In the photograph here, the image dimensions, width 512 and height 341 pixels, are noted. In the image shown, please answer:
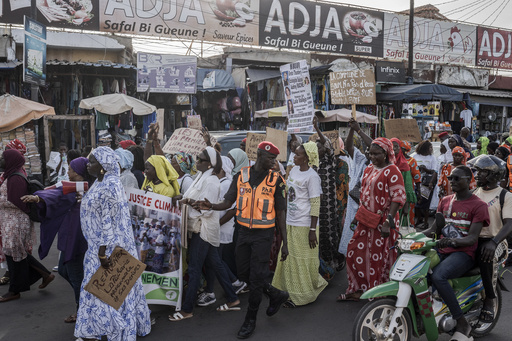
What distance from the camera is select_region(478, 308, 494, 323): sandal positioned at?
164 inches

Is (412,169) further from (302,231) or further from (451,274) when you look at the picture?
(451,274)

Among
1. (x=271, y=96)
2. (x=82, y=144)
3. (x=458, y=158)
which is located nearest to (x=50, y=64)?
(x=82, y=144)

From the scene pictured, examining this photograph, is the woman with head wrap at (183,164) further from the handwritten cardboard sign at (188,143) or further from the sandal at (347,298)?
the sandal at (347,298)

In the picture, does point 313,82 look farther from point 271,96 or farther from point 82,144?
point 82,144

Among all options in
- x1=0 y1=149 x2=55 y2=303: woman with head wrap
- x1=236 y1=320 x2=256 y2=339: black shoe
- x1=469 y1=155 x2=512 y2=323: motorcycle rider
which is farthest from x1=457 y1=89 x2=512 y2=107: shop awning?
x1=0 y1=149 x2=55 y2=303: woman with head wrap

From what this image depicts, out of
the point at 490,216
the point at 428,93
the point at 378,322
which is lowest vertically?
the point at 378,322

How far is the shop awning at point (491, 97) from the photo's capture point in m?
22.9

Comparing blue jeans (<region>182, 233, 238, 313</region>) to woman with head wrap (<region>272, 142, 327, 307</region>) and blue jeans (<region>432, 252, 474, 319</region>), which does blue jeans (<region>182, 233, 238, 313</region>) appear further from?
blue jeans (<region>432, 252, 474, 319</region>)

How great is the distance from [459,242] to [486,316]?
2.98ft

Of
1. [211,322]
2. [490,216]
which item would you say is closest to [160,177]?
[211,322]

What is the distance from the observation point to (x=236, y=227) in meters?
5.96

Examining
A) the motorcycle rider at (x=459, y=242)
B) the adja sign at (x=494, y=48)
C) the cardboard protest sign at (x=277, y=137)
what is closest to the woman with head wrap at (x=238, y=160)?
the cardboard protest sign at (x=277, y=137)

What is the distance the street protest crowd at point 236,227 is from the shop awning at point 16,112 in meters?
6.62

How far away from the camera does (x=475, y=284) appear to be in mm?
4117
